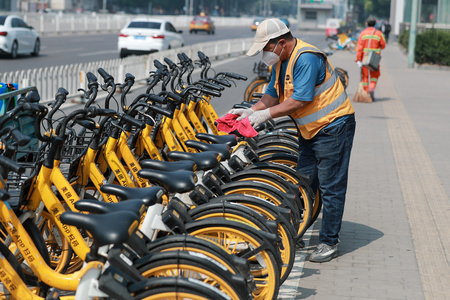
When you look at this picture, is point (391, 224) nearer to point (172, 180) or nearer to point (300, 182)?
point (300, 182)

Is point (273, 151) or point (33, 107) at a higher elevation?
point (33, 107)

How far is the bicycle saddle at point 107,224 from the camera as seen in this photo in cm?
302

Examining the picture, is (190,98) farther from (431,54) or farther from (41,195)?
(431,54)

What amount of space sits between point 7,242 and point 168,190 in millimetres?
957

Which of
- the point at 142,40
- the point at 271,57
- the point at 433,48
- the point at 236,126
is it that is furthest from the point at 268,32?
the point at 433,48

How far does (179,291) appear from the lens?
10.3 ft

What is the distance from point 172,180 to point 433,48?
26866 mm

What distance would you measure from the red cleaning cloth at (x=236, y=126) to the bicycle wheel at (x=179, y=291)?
2076 mm

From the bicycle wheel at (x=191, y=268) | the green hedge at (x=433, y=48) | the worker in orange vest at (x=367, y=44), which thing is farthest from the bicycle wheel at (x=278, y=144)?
the green hedge at (x=433, y=48)

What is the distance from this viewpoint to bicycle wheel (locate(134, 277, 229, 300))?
3139 millimetres

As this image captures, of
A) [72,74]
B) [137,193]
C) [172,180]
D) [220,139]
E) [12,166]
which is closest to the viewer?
[12,166]

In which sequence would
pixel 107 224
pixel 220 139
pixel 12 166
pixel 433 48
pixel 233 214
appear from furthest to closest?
pixel 433 48, pixel 220 139, pixel 233 214, pixel 12 166, pixel 107 224

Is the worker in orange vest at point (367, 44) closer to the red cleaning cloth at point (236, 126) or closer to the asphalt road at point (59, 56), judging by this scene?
the asphalt road at point (59, 56)

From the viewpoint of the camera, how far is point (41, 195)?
3953mm
